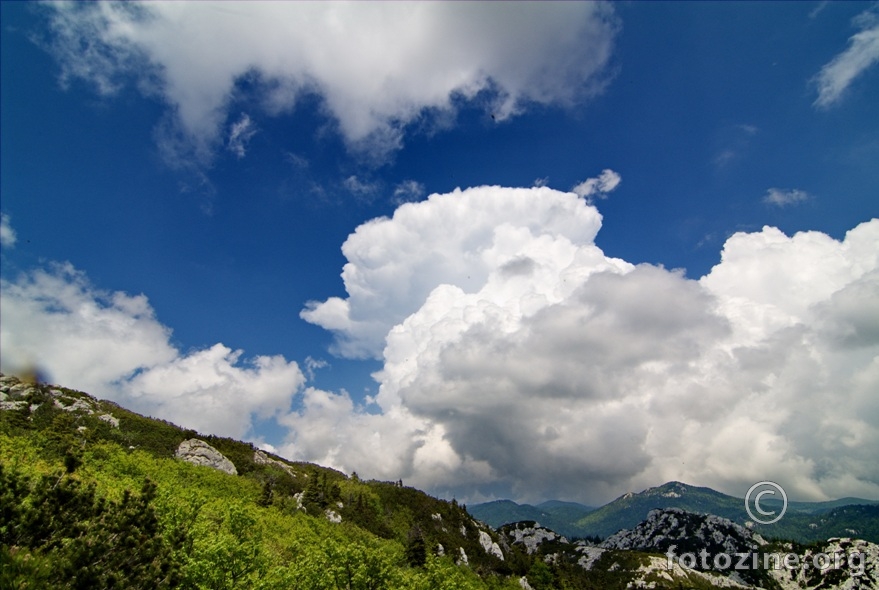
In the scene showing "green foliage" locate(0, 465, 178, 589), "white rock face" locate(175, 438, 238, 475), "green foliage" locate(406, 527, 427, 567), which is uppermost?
"white rock face" locate(175, 438, 238, 475)

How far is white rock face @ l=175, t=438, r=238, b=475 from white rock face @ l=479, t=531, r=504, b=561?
325 ft

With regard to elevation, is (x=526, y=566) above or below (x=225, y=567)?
below

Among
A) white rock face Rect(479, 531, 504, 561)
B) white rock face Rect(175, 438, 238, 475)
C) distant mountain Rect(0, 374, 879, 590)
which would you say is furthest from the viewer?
white rock face Rect(479, 531, 504, 561)

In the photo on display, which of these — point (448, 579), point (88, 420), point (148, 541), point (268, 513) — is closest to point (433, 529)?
point (268, 513)

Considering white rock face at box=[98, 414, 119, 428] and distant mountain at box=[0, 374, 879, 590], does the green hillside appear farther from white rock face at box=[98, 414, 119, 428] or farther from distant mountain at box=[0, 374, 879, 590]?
white rock face at box=[98, 414, 119, 428]

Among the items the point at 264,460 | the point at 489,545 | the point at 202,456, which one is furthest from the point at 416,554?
the point at 489,545

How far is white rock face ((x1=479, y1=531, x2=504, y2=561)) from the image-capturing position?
166 meters

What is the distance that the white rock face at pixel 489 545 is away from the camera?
166125 millimetres

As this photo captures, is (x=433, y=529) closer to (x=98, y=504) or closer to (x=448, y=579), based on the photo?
(x=448, y=579)

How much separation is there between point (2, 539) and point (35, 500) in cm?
163

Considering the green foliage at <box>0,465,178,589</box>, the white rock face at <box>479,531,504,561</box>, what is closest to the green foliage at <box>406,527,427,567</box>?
the green foliage at <box>0,465,178,589</box>

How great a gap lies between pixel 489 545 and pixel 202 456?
112945 millimetres

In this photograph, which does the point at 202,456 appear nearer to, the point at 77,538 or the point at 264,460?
the point at 264,460

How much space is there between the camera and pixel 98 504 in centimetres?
2114
